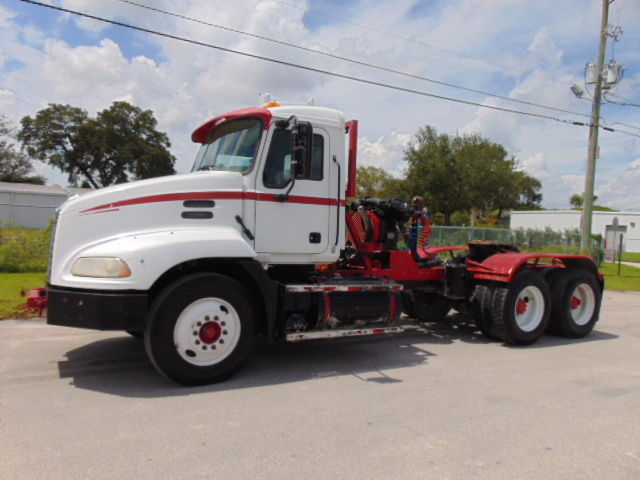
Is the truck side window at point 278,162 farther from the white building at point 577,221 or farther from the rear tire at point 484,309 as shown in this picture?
the white building at point 577,221

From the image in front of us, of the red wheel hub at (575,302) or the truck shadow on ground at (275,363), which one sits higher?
the red wheel hub at (575,302)

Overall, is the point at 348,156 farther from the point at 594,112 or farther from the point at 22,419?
the point at 594,112

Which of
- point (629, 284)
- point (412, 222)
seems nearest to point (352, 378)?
point (412, 222)

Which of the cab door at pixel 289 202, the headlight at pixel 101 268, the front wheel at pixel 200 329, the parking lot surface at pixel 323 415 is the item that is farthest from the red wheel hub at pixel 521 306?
the headlight at pixel 101 268

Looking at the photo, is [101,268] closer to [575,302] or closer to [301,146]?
[301,146]

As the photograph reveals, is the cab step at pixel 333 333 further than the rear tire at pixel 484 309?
No

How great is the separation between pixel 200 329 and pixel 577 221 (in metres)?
49.8

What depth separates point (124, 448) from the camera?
363 cm

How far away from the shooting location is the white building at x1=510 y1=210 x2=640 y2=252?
47062mm

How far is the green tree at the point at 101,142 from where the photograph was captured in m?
50.4

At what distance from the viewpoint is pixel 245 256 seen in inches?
206

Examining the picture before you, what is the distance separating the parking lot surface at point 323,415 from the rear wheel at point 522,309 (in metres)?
0.41

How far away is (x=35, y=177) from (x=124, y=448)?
69231 mm

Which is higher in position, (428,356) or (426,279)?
(426,279)
